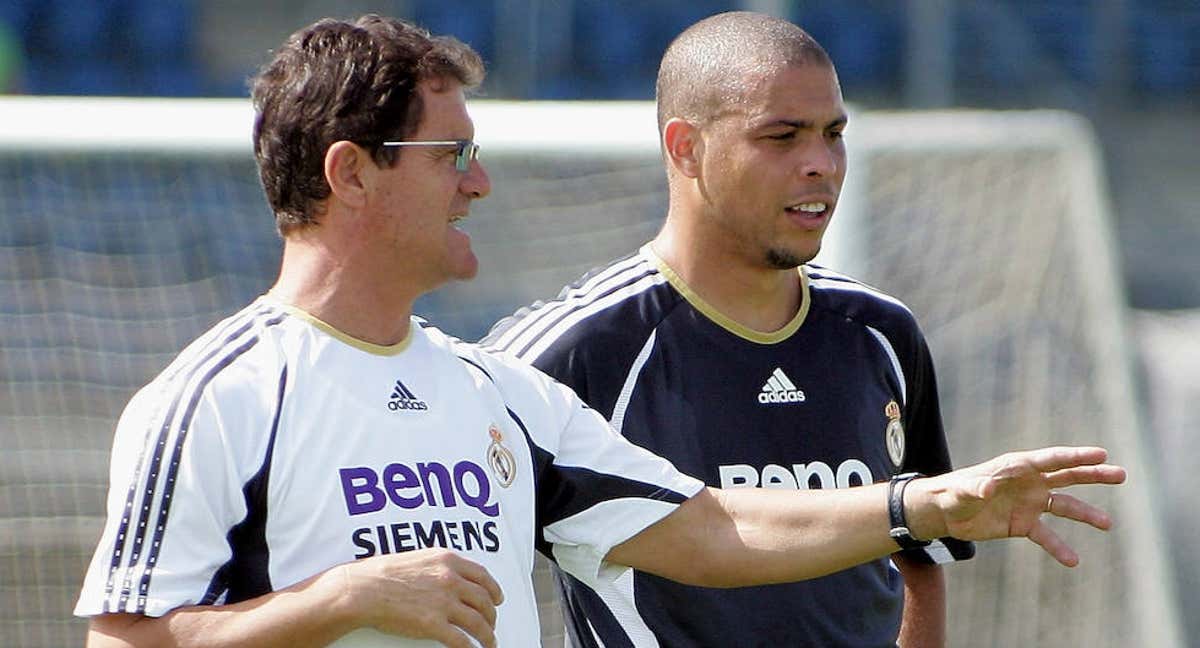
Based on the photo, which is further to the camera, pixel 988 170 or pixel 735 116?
pixel 988 170

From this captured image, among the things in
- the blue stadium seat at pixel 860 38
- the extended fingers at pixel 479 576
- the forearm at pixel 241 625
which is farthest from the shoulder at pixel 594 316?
the blue stadium seat at pixel 860 38

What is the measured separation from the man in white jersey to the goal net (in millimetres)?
2341

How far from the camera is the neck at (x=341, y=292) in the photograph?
252 centimetres

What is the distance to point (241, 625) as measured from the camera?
86.7 inches

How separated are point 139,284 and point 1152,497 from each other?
3.72 meters

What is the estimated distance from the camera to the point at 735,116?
11.1 ft

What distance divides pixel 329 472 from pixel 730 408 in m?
1.15

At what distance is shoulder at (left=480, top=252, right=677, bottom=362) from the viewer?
3254 millimetres

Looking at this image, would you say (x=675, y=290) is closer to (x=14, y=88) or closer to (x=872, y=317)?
(x=872, y=317)

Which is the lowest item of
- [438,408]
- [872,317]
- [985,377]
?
[438,408]

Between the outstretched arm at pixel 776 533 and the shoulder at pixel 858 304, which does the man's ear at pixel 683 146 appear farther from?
the outstretched arm at pixel 776 533

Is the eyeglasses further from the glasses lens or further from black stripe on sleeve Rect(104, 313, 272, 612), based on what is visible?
black stripe on sleeve Rect(104, 313, 272, 612)

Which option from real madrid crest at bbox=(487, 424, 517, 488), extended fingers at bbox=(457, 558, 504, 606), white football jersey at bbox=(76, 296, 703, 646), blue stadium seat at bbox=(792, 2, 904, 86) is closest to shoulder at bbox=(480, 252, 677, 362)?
white football jersey at bbox=(76, 296, 703, 646)

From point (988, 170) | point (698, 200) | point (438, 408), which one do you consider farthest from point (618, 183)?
point (438, 408)
